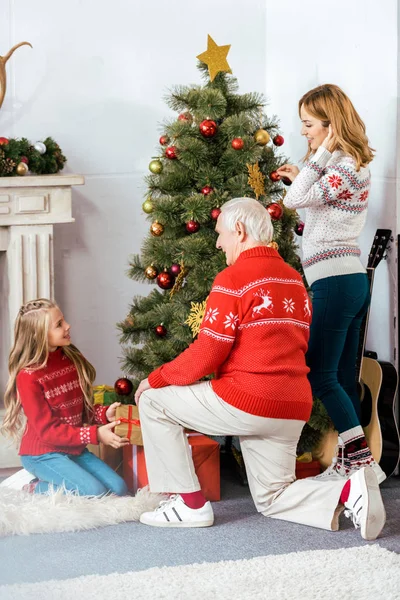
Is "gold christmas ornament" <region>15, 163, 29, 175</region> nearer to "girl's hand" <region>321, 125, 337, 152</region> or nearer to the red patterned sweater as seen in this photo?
the red patterned sweater

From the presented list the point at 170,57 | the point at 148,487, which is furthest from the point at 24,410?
the point at 170,57

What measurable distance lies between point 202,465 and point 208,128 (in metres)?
1.23

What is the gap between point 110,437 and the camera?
3.10 meters

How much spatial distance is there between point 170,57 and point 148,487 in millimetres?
2092

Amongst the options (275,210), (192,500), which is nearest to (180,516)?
(192,500)

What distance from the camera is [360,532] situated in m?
2.77

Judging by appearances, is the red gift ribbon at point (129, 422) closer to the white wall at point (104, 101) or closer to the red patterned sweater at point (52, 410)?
the red patterned sweater at point (52, 410)

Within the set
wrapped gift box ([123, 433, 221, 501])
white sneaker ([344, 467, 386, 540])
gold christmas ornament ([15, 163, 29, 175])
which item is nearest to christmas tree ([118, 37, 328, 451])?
wrapped gift box ([123, 433, 221, 501])

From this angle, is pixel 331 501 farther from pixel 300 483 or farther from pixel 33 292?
pixel 33 292

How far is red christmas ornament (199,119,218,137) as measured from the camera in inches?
128

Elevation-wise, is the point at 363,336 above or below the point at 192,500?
above

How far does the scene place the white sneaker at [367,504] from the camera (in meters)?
2.67

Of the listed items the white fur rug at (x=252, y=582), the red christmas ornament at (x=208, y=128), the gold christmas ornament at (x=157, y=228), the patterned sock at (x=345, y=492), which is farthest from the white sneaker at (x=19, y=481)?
the red christmas ornament at (x=208, y=128)

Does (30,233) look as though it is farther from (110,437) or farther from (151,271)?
(110,437)
